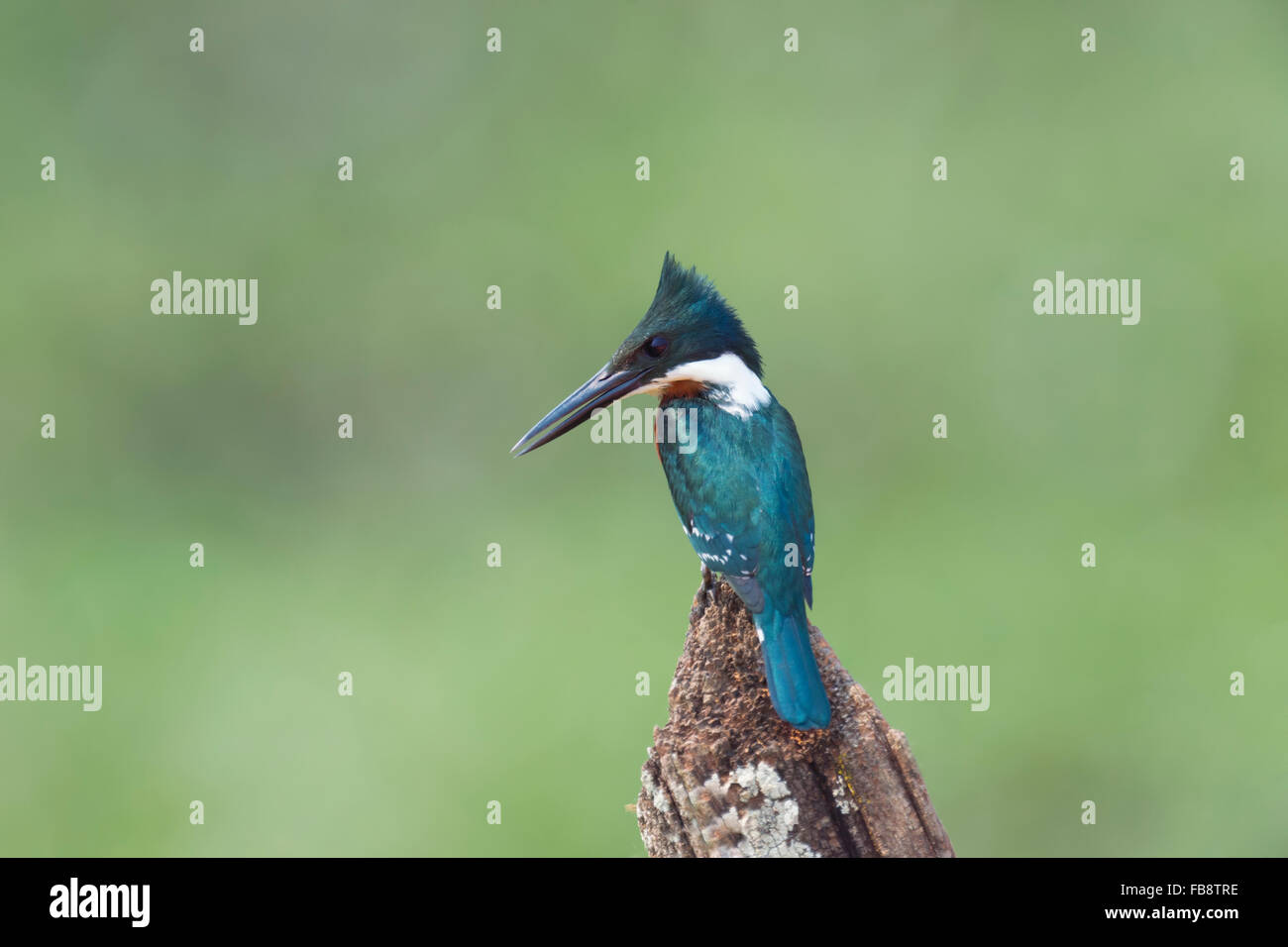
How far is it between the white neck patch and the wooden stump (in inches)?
56.1

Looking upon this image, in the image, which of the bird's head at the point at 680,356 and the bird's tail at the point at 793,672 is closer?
the bird's tail at the point at 793,672

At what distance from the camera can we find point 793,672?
360 cm

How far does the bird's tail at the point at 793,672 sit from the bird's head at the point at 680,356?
1144 mm

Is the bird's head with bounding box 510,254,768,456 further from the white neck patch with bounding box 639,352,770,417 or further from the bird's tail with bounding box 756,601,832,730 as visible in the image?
the bird's tail with bounding box 756,601,832,730

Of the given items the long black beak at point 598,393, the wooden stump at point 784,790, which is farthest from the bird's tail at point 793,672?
the long black beak at point 598,393

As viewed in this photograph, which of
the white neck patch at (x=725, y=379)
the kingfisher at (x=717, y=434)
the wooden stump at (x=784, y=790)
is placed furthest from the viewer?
the white neck patch at (x=725, y=379)

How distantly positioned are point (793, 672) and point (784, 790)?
0.34 metres

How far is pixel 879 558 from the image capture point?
44.8 feet

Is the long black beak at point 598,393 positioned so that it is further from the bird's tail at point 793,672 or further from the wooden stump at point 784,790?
the wooden stump at point 784,790

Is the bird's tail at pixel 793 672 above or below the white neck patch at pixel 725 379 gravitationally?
below

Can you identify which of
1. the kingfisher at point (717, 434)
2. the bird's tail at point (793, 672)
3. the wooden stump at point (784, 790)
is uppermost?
the kingfisher at point (717, 434)

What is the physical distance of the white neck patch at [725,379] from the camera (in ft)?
15.7

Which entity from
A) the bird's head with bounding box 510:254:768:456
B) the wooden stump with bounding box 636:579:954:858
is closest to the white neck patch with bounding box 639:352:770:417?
the bird's head with bounding box 510:254:768:456

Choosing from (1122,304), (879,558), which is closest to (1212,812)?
(879,558)
